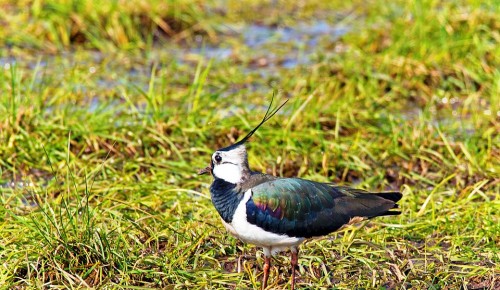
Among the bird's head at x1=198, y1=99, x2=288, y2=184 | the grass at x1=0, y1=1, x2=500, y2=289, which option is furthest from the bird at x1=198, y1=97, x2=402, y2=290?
the grass at x1=0, y1=1, x2=500, y2=289

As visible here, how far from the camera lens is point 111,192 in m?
5.88

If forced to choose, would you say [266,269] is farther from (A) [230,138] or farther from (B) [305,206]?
(A) [230,138]

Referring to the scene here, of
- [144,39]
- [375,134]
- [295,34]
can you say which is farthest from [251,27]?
[375,134]

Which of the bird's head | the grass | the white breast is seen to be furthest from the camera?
the grass

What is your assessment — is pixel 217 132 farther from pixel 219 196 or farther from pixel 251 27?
pixel 251 27

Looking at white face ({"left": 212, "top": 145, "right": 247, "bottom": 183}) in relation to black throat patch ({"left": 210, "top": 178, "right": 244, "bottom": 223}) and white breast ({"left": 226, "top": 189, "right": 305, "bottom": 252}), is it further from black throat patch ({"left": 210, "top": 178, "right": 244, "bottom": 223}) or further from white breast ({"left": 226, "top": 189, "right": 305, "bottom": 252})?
white breast ({"left": 226, "top": 189, "right": 305, "bottom": 252})

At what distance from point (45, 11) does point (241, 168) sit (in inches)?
184

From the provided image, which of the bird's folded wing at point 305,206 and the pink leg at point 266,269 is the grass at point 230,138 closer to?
the pink leg at point 266,269

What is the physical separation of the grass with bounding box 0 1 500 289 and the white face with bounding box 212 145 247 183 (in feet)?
1.75

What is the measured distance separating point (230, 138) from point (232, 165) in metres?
2.11

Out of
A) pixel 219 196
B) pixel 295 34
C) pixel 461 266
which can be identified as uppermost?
pixel 219 196

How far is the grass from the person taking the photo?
4883 millimetres

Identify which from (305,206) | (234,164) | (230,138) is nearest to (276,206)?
(305,206)

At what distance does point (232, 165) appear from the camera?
4.62 meters
